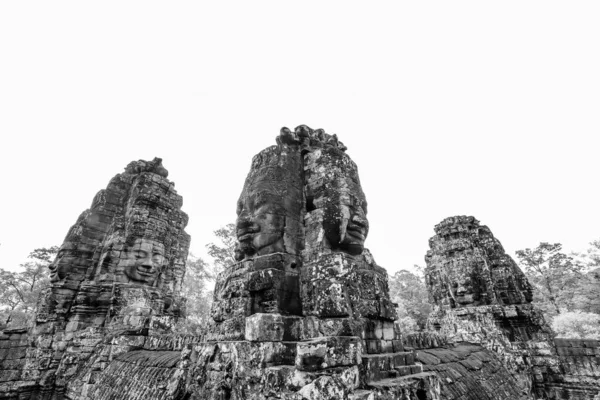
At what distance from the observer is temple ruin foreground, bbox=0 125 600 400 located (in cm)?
311

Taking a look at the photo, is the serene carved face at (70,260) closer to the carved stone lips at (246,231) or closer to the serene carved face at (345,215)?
the carved stone lips at (246,231)

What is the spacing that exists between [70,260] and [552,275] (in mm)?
35648

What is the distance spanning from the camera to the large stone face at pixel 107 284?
23.1 feet

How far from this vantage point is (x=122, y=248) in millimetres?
7953

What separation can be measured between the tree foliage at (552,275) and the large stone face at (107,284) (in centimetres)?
2973

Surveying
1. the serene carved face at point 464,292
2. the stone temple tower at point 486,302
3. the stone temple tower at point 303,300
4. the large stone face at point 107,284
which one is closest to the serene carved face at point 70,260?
the large stone face at point 107,284

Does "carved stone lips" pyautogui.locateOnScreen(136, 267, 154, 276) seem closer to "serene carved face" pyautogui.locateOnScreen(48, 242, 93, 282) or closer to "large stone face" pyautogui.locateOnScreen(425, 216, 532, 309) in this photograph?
"serene carved face" pyautogui.locateOnScreen(48, 242, 93, 282)

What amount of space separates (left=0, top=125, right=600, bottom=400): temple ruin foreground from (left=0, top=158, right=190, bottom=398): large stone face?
0.04 m

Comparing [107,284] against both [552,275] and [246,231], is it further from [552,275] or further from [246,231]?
[552,275]

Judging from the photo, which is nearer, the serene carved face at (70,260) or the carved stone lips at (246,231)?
the carved stone lips at (246,231)

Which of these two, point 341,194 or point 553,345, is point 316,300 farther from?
point 553,345

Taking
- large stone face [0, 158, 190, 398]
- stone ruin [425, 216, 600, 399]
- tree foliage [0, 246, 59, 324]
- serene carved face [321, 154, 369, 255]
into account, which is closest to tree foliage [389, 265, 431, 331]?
stone ruin [425, 216, 600, 399]

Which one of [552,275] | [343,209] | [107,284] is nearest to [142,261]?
[107,284]

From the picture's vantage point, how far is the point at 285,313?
3463 mm
